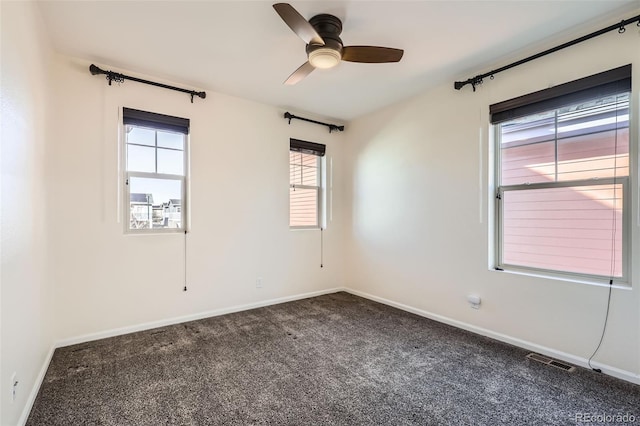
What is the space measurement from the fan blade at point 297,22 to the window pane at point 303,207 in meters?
2.42

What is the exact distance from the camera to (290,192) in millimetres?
4324

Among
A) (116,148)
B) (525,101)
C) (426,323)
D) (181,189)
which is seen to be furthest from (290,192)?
(525,101)

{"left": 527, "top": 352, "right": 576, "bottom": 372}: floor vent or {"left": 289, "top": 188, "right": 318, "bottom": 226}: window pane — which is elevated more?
{"left": 289, "top": 188, "right": 318, "bottom": 226}: window pane

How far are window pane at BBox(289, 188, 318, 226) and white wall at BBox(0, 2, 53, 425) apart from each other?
2.66 metres

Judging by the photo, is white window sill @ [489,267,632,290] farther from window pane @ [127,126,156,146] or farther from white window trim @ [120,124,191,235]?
window pane @ [127,126,156,146]

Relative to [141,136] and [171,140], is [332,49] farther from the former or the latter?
[141,136]

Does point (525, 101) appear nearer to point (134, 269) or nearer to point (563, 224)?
point (563, 224)

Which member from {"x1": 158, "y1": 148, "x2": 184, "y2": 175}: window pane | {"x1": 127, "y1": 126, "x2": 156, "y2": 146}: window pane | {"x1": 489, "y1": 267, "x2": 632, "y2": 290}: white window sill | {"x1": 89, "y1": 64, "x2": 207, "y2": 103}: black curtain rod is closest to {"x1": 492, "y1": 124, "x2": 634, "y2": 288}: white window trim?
{"x1": 489, "y1": 267, "x2": 632, "y2": 290}: white window sill

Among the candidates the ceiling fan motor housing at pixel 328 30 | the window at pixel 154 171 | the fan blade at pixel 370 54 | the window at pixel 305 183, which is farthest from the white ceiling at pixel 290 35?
the window at pixel 305 183

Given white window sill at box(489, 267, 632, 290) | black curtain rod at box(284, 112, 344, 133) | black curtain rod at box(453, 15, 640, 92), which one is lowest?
white window sill at box(489, 267, 632, 290)

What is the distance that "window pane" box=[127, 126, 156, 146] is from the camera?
3.12 metres

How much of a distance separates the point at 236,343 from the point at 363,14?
2.98 m

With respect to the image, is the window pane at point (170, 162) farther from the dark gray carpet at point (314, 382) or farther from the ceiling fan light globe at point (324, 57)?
the ceiling fan light globe at point (324, 57)

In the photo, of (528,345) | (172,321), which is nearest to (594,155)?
(528,345)
